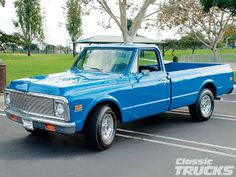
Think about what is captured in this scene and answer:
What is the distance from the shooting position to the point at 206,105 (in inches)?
352

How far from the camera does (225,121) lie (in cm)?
877

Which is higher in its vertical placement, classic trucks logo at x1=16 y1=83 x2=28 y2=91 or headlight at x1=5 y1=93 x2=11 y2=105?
classic trucks logo at x1=16 y1=83 x2=28 y2=91

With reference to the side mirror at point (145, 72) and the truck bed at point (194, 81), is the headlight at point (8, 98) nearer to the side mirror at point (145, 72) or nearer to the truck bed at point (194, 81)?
the side mirror at point (145, 72)

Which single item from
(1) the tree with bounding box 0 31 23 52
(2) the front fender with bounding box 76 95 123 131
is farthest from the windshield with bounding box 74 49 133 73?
(1) the tree with bounding box 0 31 23 52

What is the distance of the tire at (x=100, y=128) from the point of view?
6.09m

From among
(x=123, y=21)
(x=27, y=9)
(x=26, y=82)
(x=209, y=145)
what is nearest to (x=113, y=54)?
(x=26, y=82)

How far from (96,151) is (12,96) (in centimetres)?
185

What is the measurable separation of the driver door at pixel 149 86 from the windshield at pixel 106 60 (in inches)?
9.1

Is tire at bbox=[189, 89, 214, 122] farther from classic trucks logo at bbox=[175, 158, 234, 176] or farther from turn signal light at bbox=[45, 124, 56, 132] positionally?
turn signal light at bbox=[45, 124, 56, 132]

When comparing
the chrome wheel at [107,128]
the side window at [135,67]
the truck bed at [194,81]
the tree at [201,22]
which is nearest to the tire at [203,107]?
the truck bed at [194,81]

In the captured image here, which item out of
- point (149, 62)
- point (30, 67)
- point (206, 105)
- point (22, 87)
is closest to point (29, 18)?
point (30, 67)

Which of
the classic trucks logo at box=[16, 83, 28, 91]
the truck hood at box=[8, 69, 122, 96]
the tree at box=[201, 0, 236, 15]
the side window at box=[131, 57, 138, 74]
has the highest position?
the tree at box=[201, 0, 236, 15]

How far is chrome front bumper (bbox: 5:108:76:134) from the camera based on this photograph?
5.76 meters

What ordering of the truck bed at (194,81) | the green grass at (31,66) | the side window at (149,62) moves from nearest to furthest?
the side window at (149,62)
the truck bed at (194,81)
the green grass at (31,66)
